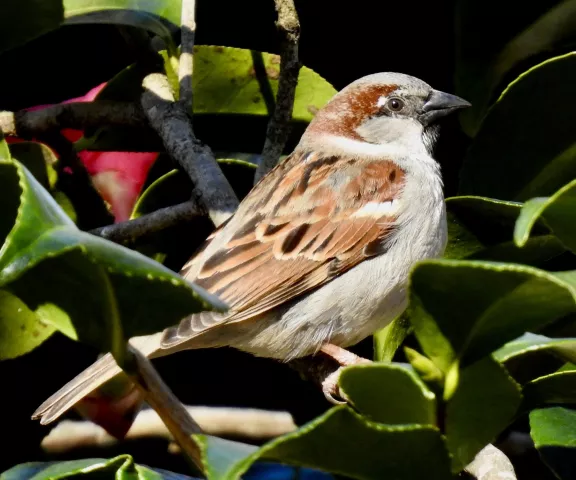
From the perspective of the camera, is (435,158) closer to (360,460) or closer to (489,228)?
(489,228)

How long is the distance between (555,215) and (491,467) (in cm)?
44

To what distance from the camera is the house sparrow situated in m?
2.13

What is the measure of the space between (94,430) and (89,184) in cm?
62

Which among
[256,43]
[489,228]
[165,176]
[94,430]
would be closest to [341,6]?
[256,43]

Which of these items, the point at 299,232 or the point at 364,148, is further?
the point at 364,148

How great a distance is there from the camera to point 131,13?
2176 millimetres

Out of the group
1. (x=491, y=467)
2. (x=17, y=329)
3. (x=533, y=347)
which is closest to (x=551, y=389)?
(x=533, y=347)

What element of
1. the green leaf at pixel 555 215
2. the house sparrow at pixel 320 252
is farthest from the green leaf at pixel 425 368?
the house sparrow at pixel 320 252

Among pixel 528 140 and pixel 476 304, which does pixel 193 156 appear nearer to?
pixel 528 140

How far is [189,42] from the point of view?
2221 millimetres

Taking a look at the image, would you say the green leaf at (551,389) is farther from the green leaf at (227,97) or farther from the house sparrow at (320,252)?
the green leaf at (227,97)

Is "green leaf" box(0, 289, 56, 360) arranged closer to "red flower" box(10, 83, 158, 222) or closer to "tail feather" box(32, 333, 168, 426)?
"tail feather" box(32, 333, 168, 426)

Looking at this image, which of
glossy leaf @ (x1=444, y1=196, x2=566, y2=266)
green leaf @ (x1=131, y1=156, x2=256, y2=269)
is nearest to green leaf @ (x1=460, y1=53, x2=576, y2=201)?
glossy leaf @ (x1=444, y1=196, x2=566, y2=266)

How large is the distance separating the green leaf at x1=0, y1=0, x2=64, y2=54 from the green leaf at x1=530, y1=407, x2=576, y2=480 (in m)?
1.21
